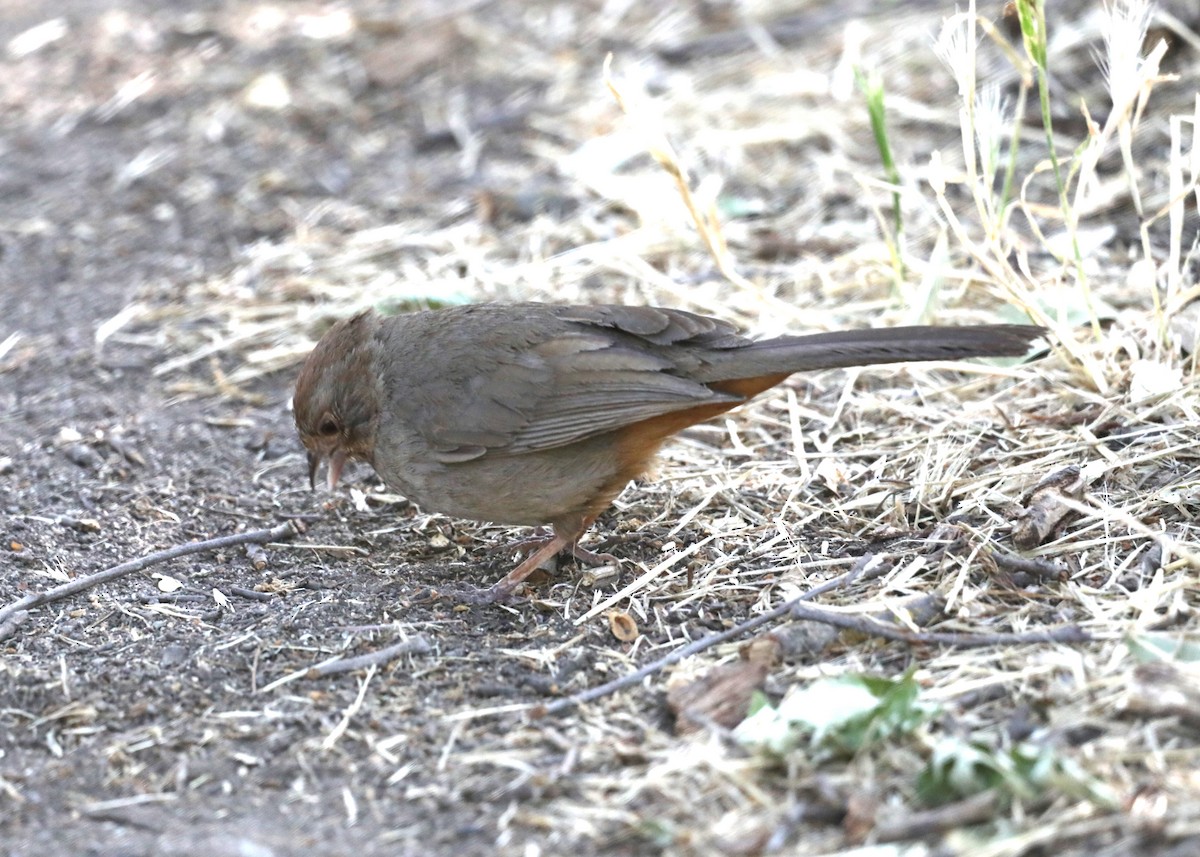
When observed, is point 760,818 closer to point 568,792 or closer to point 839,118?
point 568,792

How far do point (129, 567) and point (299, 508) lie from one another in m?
0.76

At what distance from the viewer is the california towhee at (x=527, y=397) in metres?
4.36

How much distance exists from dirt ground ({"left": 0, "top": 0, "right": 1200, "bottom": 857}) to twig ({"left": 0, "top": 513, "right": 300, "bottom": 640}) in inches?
2.0

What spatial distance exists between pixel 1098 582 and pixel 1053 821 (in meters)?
1.21

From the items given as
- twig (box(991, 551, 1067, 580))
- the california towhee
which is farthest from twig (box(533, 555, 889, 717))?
the california towhee

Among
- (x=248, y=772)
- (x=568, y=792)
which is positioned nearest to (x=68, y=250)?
(x=248, y=772)

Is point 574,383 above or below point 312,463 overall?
above

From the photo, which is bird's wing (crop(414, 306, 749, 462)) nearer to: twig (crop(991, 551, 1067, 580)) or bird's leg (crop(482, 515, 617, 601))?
bird's leg (crop(482, 515, 617, 601))

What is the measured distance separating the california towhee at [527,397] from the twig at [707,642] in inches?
24.5

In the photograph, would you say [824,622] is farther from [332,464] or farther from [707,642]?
[332,464]

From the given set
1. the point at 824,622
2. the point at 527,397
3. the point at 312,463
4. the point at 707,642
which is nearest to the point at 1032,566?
the point at 824,622

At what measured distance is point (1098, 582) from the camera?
12.8 ft

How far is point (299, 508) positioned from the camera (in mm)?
5039

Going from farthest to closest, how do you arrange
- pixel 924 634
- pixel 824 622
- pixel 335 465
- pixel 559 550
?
pixel 335 465 → pixel 559 550 → pixel 824 622 → pixel 924 634
